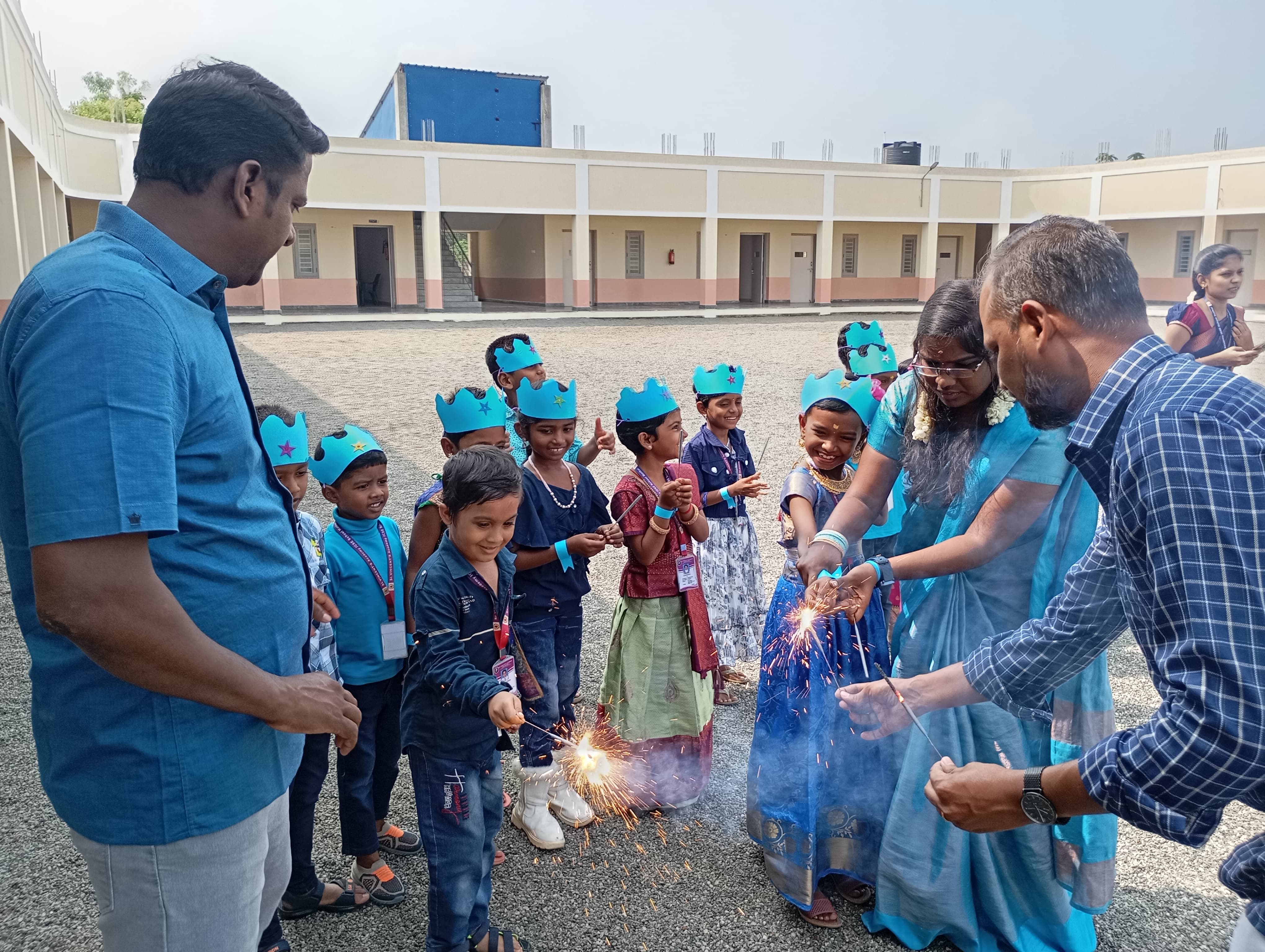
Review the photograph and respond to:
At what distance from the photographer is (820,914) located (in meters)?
2.97

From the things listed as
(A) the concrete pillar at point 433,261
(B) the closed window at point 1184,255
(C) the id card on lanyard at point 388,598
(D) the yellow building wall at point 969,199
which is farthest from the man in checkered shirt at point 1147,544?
(B) the closed window at point 1184,255

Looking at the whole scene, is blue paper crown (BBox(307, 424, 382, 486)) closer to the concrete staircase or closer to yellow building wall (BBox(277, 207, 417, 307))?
the concrete staircase

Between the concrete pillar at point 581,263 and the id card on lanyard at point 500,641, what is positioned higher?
the concrete pillar at point 581,263

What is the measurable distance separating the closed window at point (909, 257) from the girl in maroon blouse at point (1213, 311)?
29.9 meters

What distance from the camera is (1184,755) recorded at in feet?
4.71

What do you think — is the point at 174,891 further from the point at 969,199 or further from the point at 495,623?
the point at 969,199

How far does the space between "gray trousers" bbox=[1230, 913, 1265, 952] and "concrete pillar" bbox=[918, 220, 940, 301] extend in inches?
1373

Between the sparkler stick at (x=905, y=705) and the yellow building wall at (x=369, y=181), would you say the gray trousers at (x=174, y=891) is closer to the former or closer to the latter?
the sparkler stick at (x=905, y=705)

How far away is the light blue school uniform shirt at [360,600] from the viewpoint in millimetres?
3184

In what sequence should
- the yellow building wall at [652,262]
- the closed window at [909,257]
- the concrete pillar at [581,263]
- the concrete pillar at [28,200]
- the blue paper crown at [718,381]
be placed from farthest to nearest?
the closed window at [909,257]
the yellow building wall at [652,262]
the concrete pillar at [581,263]
the concrete pillar at [28,200]
the blue paper crown at [718,381]

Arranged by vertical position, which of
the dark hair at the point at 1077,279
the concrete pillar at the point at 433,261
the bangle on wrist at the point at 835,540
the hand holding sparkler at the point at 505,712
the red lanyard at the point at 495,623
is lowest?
the hand holding sparkler at the point at 505,712

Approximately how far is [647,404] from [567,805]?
5.48ft

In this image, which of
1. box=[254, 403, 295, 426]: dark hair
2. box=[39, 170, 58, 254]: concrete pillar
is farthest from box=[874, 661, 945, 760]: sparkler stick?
box=[39, 170, 58, 254]: concrete pillar

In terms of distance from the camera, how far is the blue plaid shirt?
1.37 metres
